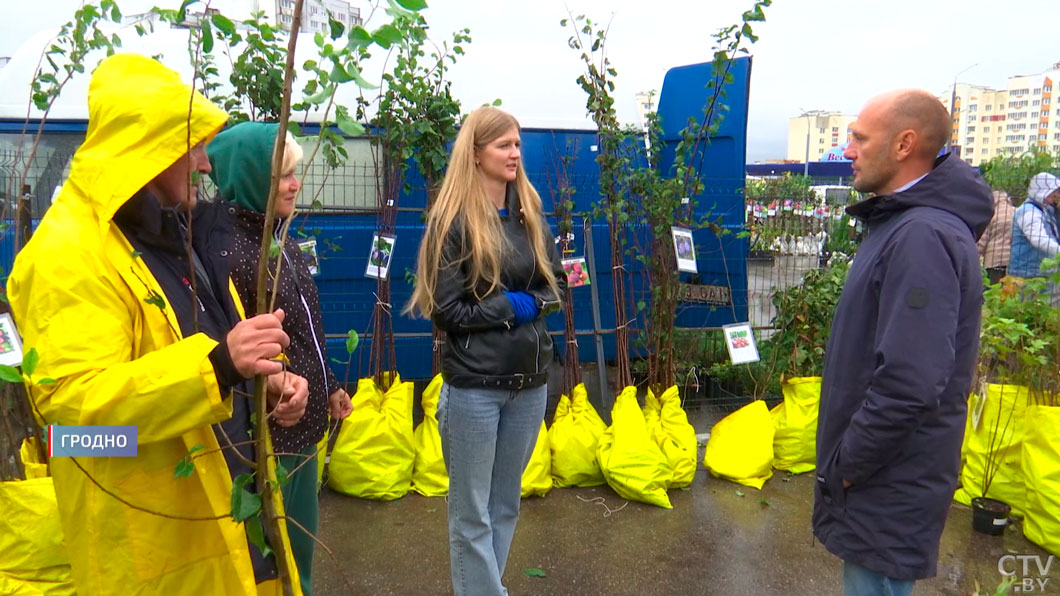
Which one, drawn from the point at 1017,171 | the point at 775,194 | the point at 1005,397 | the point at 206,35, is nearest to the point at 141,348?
the point at 206,35

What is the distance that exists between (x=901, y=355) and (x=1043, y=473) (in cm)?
230

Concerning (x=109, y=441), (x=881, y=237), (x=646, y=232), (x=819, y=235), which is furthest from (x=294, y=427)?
(x=819, y=235)

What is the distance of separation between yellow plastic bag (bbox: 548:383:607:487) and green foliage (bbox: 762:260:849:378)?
50.6 inches

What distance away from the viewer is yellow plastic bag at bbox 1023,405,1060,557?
133 inches

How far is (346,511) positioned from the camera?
12.8ft

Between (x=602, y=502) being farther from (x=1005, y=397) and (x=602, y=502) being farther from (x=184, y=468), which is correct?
(x=184, y=468)

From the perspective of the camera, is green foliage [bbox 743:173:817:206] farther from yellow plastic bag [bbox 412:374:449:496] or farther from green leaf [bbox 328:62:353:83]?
green leaf [bbox 328:62:353:83]

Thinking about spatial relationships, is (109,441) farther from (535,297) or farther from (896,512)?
(896,512)

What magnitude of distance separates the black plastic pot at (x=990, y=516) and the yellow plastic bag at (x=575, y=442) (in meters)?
1.91

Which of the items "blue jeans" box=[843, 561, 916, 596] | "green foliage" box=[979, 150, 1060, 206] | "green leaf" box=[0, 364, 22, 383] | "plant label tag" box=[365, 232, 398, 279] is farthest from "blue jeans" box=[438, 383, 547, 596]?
"green foliage" box=[979, 150, 1060, 206]

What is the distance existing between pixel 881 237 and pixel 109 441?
6.07 feet

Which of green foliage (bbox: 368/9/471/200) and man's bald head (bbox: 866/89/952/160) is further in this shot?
green foliage (bbox: 368/9/471/200)

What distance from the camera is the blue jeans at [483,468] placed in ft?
8.04

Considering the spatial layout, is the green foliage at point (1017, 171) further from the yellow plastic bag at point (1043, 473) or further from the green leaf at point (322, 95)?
the green leaf at point (322, 95)
